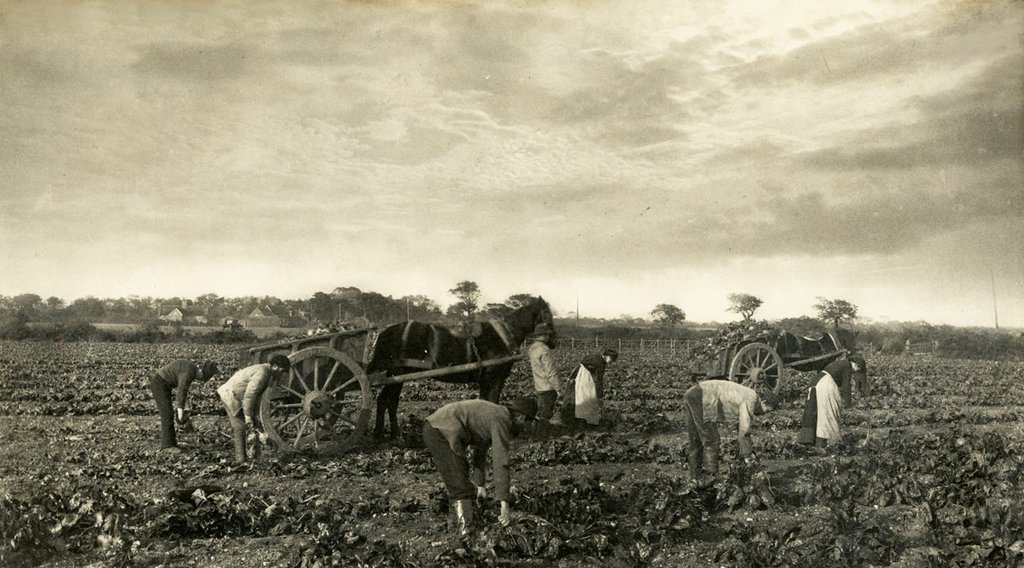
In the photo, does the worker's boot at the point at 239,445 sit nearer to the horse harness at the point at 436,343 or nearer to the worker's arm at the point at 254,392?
the worker's arm at the point at 254,392

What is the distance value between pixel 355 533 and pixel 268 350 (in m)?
2.94

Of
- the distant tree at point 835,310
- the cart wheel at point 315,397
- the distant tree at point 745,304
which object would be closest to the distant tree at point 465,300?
the cart wheel at point 315,397

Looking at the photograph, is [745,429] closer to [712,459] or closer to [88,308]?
[712,459]

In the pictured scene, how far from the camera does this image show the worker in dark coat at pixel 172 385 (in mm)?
7270

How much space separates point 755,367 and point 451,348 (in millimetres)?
5743

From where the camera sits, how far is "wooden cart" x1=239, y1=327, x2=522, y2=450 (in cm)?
707

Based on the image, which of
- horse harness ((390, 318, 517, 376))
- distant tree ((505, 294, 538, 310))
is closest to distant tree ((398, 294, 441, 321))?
horse harness ((390, 318, 517, 376))

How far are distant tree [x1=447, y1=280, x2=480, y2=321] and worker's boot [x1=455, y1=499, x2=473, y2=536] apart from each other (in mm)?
3329

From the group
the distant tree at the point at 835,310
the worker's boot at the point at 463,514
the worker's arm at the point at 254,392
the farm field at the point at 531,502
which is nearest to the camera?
the farm field at the point at 531,502

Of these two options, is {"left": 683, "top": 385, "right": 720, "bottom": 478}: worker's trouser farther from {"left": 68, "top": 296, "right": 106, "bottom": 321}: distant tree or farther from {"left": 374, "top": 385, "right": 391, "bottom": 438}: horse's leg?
{"left": 68, "top": 296, "right": 106, "bottom": 321}: distant tree

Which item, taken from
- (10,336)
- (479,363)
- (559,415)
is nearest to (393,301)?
(479,363)

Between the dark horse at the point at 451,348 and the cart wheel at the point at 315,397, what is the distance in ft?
1.25

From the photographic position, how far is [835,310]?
38.2 feet

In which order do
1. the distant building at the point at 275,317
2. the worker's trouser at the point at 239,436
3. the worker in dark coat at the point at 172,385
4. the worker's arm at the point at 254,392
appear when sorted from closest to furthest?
the worker's arm at the point at 254,392 < the worker's trouser at the point at 239,436 < the worker in dark coat at the point at 172,385 < the distant building at the point at 275,317
